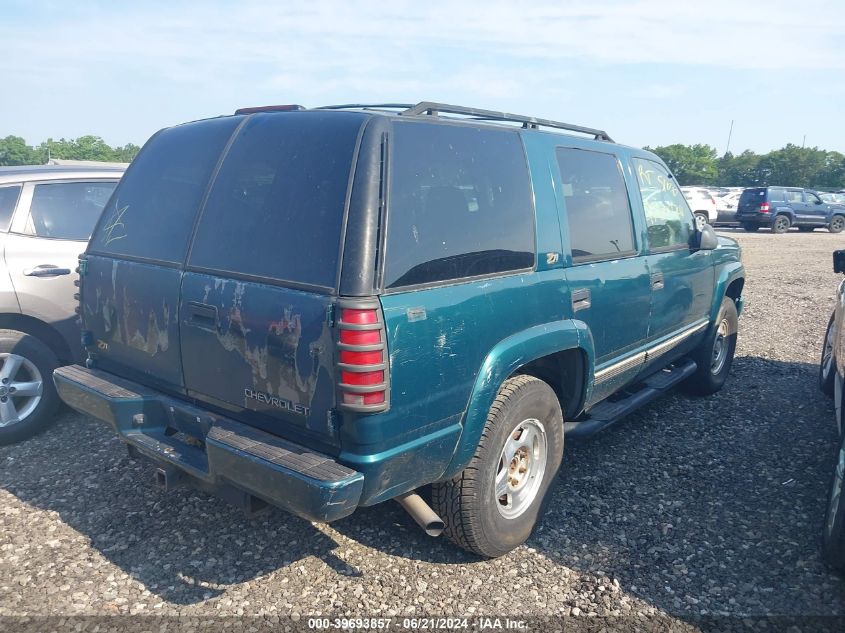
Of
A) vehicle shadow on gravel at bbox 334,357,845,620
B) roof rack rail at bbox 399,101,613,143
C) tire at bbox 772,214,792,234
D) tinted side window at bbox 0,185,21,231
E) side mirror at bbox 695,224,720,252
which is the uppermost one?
roof rack rail at bbox 399,101,613,143

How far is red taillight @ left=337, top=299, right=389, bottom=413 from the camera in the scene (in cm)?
230

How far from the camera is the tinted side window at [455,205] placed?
2.55m

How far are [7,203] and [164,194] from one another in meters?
1.99

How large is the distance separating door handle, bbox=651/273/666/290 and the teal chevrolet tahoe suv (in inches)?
14.6

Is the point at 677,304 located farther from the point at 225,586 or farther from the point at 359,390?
the point at 225,586

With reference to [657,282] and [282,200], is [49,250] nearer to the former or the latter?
[282,200]

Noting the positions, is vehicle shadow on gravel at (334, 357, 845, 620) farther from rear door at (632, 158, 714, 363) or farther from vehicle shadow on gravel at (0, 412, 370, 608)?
rear door at (632, 158, 714, 363)

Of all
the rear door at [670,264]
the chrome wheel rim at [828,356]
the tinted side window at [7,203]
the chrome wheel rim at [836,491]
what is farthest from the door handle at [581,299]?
the tinted side window at [7,203]

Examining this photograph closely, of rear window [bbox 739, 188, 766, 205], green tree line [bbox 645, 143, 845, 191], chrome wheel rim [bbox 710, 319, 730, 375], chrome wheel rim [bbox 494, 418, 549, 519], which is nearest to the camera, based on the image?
chrome wheel rim [bbox 494, 418, 549, 519]

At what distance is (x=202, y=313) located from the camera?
9.05 feet

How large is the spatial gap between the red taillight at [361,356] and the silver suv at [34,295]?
270 centimetres

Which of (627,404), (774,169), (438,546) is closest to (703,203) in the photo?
(627,404)

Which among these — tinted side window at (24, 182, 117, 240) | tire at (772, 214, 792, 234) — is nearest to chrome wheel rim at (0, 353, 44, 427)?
tinted side window at (24, 182, 117, 240)

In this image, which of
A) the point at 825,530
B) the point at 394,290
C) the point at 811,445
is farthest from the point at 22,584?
the point at 811,445
